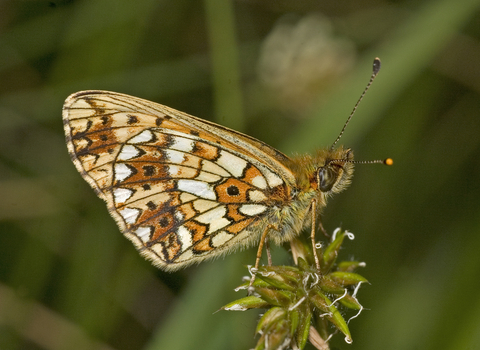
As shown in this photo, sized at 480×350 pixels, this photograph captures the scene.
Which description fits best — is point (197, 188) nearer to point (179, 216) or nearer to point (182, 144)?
point (179, 216)

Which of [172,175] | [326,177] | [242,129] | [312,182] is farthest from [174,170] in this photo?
[242,129]

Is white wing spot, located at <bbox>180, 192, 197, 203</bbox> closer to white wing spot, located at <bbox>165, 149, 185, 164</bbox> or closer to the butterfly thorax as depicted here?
white wing spot, located at <bbox>165, 149, 185, 164</bbox>

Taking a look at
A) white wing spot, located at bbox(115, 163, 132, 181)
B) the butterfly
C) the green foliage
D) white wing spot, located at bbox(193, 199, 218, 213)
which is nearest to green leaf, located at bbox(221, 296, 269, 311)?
the green foliage

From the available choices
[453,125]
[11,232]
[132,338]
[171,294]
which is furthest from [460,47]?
[11,232]

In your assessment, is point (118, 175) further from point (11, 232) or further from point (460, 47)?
point (460, 47)

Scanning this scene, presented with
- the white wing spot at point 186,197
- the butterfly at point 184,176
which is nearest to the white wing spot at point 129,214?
the butterfly at point 184,176

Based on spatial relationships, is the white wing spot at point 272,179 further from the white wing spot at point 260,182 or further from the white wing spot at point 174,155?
the white wing spot at point 174,155

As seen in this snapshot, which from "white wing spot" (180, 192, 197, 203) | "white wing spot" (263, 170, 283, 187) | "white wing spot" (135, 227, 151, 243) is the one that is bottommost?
"white wing spot" (135, 227, 151, 243)
